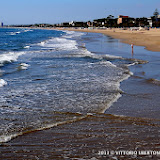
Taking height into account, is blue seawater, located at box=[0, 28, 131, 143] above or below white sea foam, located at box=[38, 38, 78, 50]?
below

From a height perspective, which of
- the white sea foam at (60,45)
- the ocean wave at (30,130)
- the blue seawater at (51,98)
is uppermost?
the white sea foam at (60,45)

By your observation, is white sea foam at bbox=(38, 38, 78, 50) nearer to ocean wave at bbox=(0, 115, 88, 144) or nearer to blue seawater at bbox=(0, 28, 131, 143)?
blue seawater at bbox=(0, 28, 131, 143)

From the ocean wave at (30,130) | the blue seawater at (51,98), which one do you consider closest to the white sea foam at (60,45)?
the blue seawater at (51,98)

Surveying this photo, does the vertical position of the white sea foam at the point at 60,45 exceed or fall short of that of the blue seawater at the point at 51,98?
it exceeds it

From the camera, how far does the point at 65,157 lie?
11.9 ft

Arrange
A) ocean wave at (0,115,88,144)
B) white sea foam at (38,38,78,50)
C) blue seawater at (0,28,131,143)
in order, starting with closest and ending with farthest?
ocean wave at (0,115,88,144) < blue seawater at (0,28,131,143) < white sea foam at (38,38,78,50)

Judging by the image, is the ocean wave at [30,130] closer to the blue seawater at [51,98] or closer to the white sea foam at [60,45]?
the blue seawater at [51,98]

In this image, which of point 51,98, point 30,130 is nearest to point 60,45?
point 51,98

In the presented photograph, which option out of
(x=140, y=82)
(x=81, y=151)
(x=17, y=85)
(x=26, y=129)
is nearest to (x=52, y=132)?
(x=26, y=129)

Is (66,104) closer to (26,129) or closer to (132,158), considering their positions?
(26,129)

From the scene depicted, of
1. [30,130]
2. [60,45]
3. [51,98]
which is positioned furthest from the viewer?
[60,45]

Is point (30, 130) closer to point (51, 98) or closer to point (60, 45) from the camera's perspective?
point (51, 98)

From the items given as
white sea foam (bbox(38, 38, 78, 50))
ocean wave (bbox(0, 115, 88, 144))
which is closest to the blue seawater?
ocean wave (bbox(0, 115, 88, 144))

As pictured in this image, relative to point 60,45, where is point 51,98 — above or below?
below
